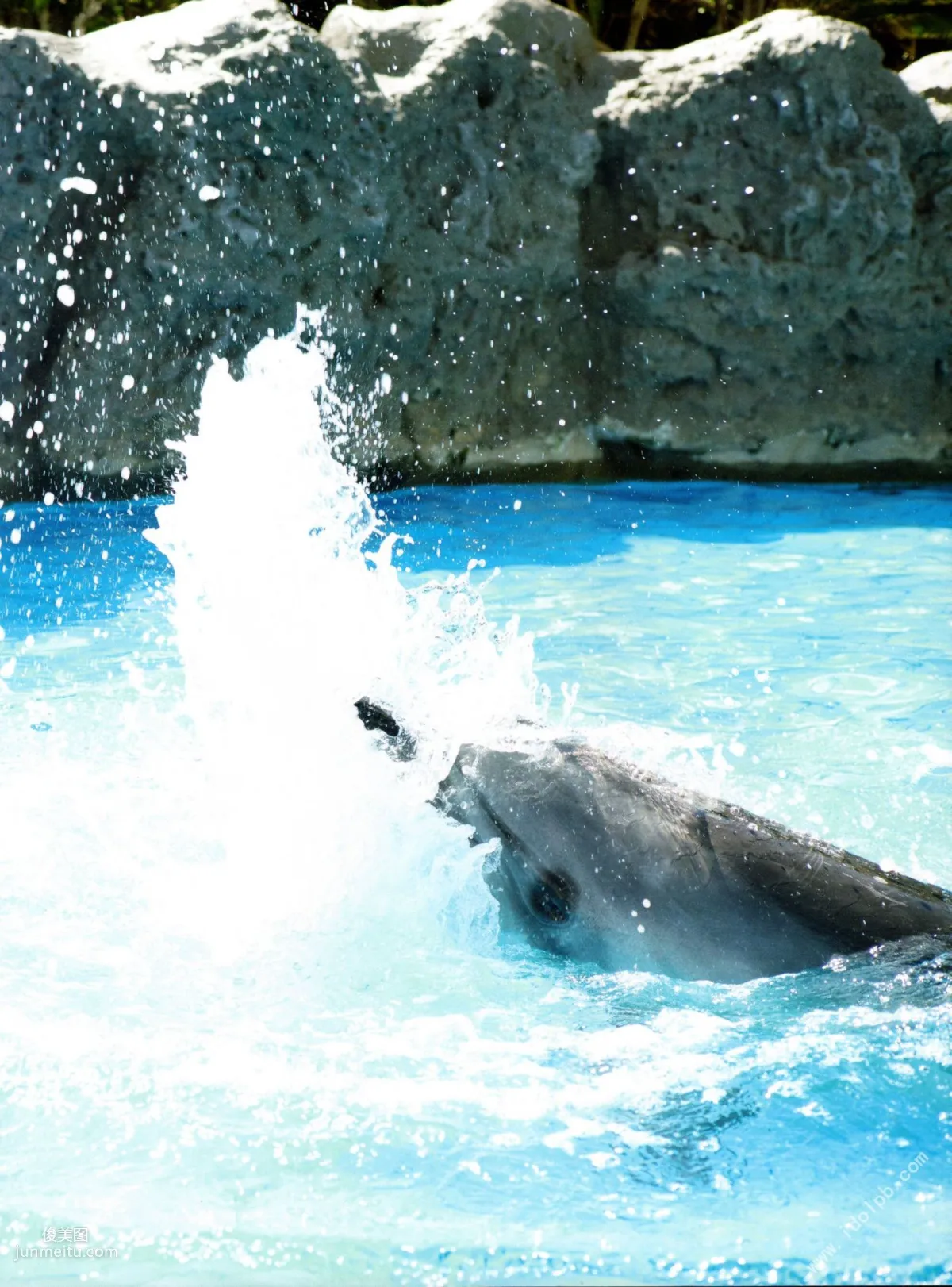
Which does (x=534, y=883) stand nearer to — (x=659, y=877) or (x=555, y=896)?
(x=555, y=896)

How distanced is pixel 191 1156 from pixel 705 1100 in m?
1.01

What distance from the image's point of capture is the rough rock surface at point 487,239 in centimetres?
890

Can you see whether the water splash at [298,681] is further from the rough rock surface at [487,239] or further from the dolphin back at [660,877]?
the rough rock surface at [487,239]

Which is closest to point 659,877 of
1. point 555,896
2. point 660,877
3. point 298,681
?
Answer: point 660,877

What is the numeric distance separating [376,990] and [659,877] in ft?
2.43

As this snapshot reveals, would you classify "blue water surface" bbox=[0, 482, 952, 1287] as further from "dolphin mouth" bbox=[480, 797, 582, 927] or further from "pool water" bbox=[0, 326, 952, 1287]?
"dolphin mouth" bbox=[480, 797, 582, 927]

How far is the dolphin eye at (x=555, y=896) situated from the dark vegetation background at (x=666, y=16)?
11.1 m

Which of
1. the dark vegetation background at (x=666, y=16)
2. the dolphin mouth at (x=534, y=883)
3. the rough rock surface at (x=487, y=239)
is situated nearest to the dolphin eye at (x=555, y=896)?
the dolphin mouth at (x=534, y=883)

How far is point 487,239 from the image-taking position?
9.95 m

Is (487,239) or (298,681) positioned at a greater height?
Result: (487,239)

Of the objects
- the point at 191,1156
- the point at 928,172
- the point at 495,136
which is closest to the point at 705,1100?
the point at 191,1156

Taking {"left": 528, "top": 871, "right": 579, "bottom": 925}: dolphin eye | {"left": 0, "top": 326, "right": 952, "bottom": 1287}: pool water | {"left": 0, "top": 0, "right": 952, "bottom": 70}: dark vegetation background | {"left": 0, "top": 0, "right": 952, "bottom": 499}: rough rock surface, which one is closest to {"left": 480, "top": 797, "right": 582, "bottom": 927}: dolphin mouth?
{"left": 528, "top": 871, "right": 579, "bottom": 925}: dolphin eye

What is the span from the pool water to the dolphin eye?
0.15 metres

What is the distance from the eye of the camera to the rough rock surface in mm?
8898
